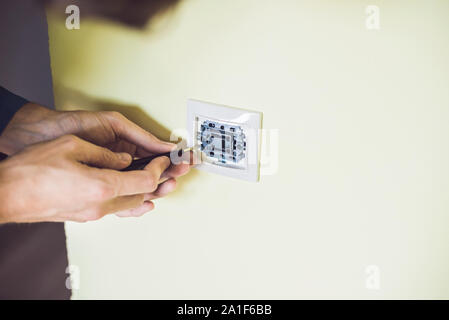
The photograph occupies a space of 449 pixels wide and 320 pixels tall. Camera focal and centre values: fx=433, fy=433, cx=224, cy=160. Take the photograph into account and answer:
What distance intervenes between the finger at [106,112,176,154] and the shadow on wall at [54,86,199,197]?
21mm

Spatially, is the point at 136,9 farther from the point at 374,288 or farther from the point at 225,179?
the point at 374,288

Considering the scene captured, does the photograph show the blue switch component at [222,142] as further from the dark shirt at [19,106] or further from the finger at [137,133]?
the dark shirt at [19,106]

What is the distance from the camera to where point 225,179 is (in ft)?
1.97

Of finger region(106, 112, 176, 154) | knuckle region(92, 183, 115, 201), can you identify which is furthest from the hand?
knuckle region(92, 183, 115, 201)

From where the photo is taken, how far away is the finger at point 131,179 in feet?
1.65

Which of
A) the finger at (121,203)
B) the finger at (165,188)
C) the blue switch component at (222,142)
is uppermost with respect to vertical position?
the blue switch component at (222,142)

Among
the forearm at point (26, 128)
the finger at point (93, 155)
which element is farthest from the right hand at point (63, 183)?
the forearm at point (26, 128)

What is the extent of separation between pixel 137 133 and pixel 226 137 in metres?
0.13

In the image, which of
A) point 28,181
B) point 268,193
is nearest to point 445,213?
point 268,193

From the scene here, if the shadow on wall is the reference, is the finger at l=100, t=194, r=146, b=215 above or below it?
below

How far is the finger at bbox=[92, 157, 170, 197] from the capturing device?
50 centimetres

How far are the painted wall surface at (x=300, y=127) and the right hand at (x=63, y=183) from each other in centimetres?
13

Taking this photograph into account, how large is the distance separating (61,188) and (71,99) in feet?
0.78

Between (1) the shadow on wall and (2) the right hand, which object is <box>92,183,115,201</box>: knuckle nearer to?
(2) the right hand
